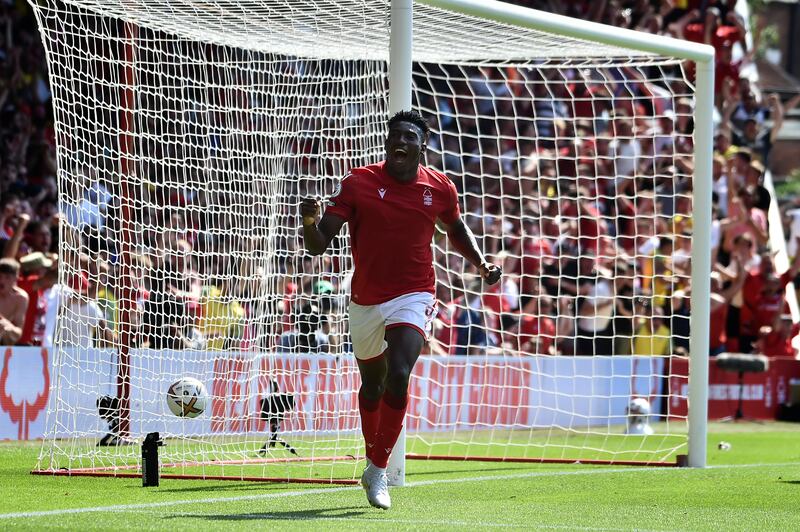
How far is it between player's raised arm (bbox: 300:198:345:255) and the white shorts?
0.50 metres

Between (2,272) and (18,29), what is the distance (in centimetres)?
571

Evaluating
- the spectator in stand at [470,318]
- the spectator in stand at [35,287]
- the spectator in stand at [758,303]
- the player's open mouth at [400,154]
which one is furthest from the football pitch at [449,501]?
the spectator in stand at [758,303]

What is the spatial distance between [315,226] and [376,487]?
4.83 ft

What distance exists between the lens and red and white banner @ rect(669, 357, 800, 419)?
1881 cm

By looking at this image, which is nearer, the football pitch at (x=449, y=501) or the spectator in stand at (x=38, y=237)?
the football pitch at (x=449, y=501)

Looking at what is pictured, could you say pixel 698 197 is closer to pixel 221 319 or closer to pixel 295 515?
pixel 221 319

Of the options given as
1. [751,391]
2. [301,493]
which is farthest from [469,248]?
[751,391]

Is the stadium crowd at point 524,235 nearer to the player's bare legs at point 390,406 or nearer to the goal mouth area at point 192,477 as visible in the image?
the goal mouth area at point 192,477

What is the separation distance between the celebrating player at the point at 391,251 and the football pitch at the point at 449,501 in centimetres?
56

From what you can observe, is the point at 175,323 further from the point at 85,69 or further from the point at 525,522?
the point at 525,522

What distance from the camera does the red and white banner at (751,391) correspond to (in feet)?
61.7

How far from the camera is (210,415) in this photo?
11375 mm

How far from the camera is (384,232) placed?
816 cm

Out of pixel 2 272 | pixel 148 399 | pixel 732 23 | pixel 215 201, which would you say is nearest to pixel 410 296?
pixel 148 399
